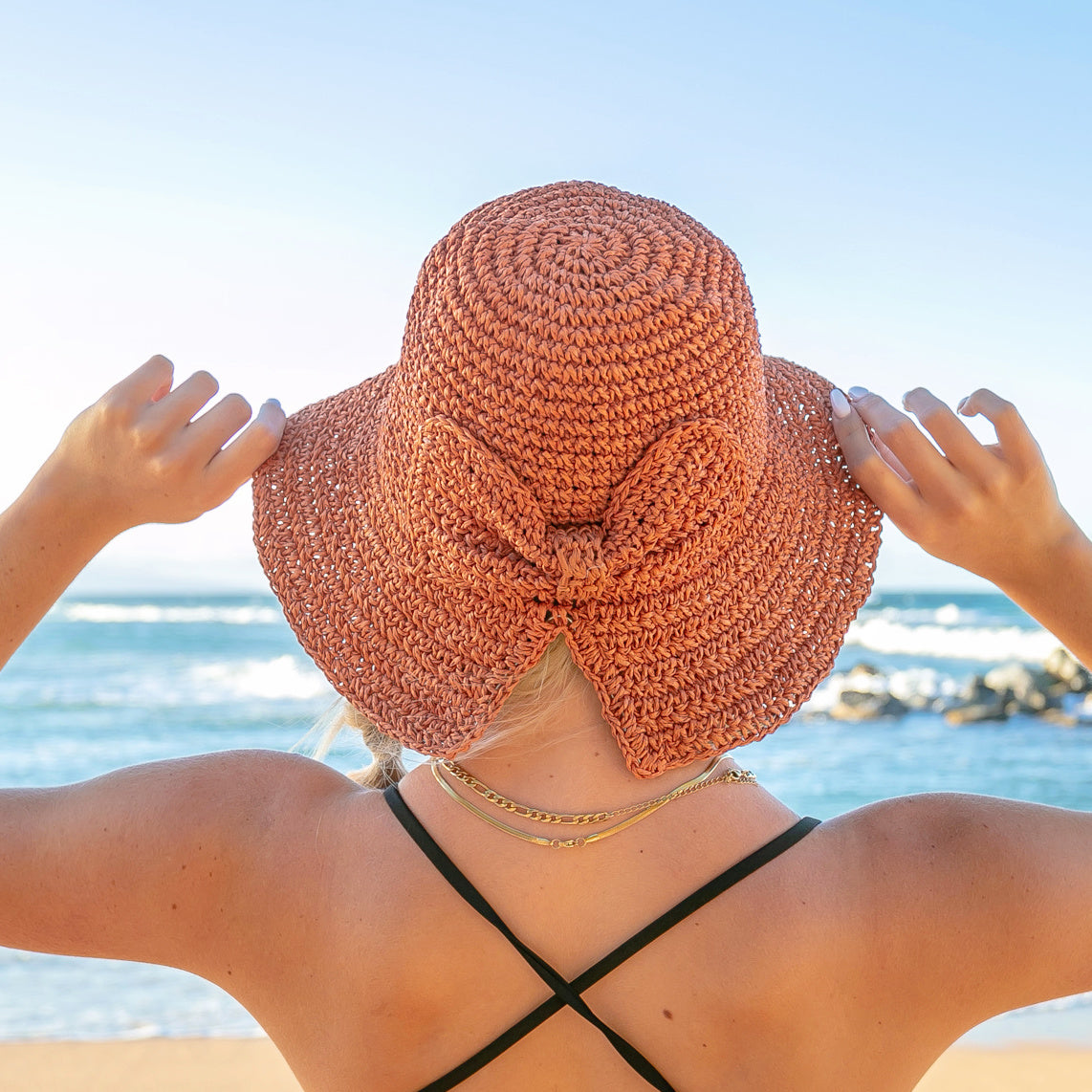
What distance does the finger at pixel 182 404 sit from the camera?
135 centimetres

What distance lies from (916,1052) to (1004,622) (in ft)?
78.6

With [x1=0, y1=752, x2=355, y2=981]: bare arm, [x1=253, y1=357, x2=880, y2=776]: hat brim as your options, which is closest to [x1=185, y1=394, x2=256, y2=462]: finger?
[x1=253, y1=357, x2=880, y2=776]: hat brim

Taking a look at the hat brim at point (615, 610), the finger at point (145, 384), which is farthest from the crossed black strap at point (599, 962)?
the finger at point (145, 384)

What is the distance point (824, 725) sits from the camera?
1102 cm

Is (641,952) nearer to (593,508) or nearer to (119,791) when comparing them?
(593,508)

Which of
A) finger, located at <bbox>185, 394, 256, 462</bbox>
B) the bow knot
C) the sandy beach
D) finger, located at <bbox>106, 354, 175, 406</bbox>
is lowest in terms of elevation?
the sandy beach

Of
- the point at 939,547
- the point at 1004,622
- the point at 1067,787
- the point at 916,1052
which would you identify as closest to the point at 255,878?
the point at 916,1052

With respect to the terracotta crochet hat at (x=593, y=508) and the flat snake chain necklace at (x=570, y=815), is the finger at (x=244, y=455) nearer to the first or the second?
the terracotta crochet hat at (x=593, y=508)

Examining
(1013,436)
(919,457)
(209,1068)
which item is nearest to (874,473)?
(919,457)

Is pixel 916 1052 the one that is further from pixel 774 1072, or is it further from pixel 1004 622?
pixel 1004 622

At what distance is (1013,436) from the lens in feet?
4.27

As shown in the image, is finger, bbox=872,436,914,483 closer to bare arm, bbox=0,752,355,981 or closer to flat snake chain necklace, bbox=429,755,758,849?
flat snake chain necklace, bbox=429,755,758,849

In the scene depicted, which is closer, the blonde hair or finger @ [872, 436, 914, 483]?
the blonde hair

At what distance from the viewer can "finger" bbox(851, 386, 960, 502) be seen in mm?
1306
